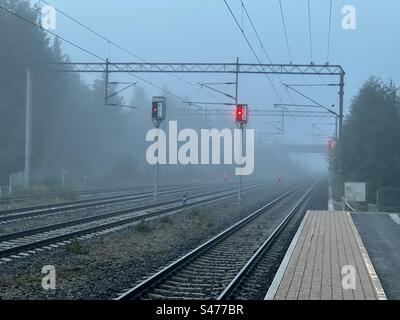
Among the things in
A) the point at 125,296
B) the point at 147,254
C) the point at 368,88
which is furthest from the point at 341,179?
the point at 125,296

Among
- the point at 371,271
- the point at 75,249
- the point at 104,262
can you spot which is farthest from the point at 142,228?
the point at 371,271

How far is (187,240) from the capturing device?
18.7 m

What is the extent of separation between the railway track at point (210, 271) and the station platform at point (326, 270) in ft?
2.68

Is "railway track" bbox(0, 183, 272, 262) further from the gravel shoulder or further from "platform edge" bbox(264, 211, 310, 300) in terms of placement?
"platform edge" bbox(264, 211, 310, 300)

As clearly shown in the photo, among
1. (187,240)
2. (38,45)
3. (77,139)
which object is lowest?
(187,240)

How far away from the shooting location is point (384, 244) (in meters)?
17.2

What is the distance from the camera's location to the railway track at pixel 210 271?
405 inches

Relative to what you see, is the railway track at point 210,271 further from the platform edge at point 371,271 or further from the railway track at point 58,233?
the railway track at point 58,233

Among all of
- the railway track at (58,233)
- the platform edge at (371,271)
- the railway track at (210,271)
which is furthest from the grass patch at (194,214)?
the platform edge at (371,271)

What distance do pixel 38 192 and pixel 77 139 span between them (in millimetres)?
30513

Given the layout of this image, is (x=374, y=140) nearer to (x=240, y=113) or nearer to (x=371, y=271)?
(x=240, y=113)

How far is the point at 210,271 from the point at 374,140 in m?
28.5
